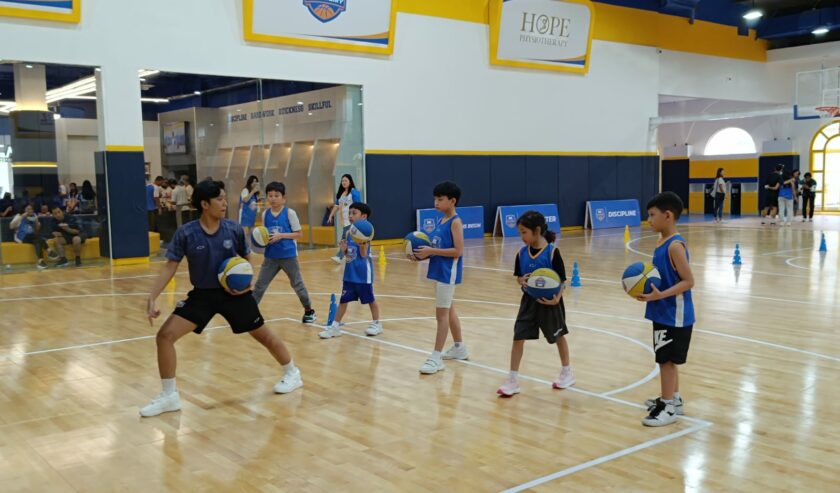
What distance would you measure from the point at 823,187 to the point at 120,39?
91.3 ft

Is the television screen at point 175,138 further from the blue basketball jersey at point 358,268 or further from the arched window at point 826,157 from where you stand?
the arched window at point 826,157

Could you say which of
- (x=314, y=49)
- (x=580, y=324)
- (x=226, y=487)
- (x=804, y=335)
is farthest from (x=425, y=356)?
(x=314, y=49)

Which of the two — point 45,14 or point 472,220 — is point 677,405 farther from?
point 472,220

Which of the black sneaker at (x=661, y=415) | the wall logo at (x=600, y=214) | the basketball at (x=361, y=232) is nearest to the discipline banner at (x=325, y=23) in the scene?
the wall logo at (x=600, y=214)

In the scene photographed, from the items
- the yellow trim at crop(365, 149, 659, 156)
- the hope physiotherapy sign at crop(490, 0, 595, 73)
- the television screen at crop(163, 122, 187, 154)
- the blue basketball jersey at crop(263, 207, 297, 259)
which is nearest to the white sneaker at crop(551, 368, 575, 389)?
the blue basketball jersey at crop(263, 207, 297, 259)

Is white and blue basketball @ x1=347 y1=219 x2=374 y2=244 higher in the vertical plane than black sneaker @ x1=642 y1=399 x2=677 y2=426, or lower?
higher

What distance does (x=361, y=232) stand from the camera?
25.7ft

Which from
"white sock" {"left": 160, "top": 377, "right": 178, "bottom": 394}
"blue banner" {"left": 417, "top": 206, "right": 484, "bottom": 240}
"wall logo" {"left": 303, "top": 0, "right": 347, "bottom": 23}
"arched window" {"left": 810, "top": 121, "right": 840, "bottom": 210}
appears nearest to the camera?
"white sock" {"left": 160, "top": 377, "right": 178, "bottom": 394}

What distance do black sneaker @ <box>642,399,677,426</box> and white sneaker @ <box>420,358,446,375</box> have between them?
200 cm

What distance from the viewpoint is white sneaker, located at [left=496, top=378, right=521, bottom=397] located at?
19.1 ft

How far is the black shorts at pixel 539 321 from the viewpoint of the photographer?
19.0 ft

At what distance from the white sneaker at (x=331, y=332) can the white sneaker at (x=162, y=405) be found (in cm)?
262

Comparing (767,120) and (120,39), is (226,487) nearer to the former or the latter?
(120,39)

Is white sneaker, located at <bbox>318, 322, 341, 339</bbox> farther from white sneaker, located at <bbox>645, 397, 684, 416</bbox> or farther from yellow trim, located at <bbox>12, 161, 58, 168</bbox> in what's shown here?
yellow trim, located at <bbox>12, 161, 58, 168</bbox>
